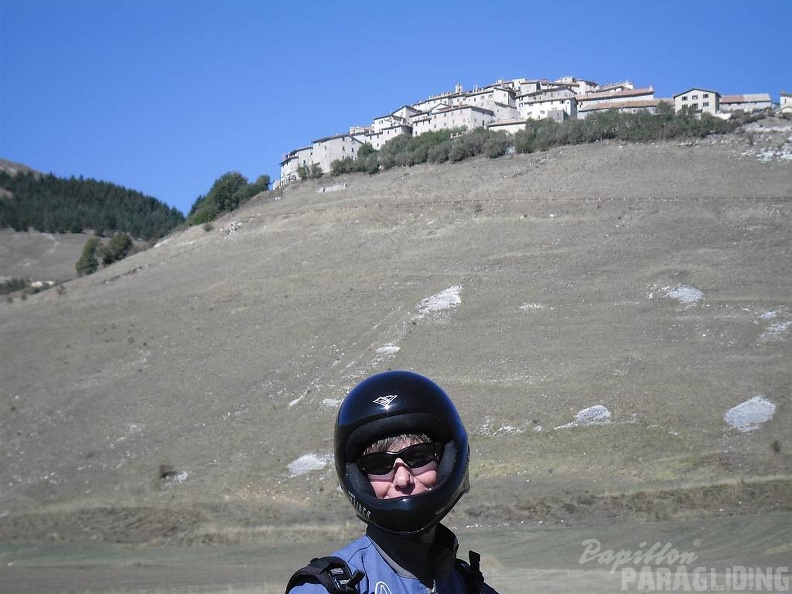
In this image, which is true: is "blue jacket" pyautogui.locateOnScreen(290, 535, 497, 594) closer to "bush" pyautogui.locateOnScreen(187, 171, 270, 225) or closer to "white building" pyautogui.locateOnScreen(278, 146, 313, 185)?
"bush" pyautogui.locateOnScreen(187, 171, 270, 225)

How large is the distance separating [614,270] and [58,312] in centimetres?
4334

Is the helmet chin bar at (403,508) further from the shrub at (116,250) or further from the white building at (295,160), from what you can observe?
the white building at (295,160)

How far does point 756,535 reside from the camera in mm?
17844

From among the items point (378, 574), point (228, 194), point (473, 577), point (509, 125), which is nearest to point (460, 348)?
point (473, 577)

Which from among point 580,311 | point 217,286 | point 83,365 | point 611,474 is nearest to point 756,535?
point 611,474

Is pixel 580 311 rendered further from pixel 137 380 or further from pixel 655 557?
pixel 655 557

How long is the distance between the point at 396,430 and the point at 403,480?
0.19 metres

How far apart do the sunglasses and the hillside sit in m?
21.1

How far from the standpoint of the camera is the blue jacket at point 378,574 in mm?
3086

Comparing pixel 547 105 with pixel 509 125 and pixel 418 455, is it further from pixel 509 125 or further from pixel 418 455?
pixel 418 455

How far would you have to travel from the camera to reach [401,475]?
327 cm

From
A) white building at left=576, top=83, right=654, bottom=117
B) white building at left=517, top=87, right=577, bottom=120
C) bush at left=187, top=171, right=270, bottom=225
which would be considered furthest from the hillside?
white building at left=517, top=87, right=577, bottom=120

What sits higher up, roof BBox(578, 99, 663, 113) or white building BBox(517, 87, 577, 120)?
white building BBox(517, 87, 577, 120)

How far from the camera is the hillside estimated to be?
100ft
